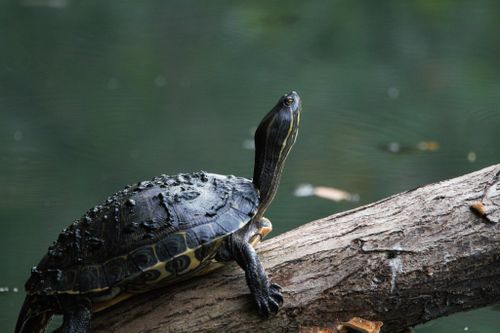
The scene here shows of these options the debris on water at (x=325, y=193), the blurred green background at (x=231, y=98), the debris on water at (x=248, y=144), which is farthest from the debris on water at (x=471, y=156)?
the debris on water at (x=248, y=144)

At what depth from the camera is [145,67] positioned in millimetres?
4465

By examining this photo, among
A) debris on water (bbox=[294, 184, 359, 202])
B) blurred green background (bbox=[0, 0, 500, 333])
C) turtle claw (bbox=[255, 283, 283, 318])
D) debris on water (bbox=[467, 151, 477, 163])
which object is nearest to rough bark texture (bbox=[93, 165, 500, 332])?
turtle claw (bbox=[255, 283, 283, 318])

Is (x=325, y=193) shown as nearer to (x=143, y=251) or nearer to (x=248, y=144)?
(x=248, y=144)

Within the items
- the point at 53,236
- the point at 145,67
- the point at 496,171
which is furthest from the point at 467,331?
the point at 145,67

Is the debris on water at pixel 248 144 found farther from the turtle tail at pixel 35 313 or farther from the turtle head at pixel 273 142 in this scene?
the turtle tail at pixel 35 313

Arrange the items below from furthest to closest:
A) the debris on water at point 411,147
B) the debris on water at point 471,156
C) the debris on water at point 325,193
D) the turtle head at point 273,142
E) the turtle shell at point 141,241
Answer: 1. the debris on water at point 411,147
2. the debris on water at point 471,156
3. the debris on water at point 325,193
4. the turtle head at point 273,142
5. the turtle shell at point 141,241

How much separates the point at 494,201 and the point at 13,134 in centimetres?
267

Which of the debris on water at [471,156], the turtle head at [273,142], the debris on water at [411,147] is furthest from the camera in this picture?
the debris on water at [411,147]

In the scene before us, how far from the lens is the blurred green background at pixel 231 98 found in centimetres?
Answer: 316

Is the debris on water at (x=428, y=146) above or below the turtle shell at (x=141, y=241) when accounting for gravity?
below

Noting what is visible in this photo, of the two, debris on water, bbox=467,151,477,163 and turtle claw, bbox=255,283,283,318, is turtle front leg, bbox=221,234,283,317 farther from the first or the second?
debris on water, bbox=467,151,477,163

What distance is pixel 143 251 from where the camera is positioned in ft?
5.48

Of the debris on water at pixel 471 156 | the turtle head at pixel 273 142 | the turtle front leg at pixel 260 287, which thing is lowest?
the debris on water at pixel 471 156

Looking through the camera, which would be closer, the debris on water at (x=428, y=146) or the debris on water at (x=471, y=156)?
the debris on water at (x=471, y=156)
